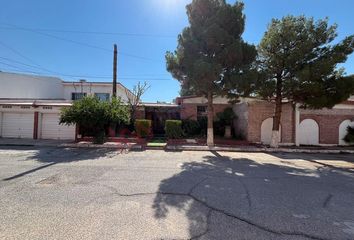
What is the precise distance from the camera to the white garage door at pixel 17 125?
18.6 meters

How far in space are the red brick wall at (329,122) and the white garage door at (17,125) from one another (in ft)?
75.5

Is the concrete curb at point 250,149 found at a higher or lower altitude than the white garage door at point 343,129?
lower

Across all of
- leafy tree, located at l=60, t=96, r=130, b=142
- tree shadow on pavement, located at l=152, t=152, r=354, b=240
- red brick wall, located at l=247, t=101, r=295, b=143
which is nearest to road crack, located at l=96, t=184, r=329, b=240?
tree shadow on pavement, located at l=152, t=152, r=354, b=240

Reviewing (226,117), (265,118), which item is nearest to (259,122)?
(265,118)

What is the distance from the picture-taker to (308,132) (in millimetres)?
18562

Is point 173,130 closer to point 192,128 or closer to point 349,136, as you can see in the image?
point 192,128

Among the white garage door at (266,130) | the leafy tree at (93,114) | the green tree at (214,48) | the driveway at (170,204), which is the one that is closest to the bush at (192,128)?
the white garage door at (266,130)

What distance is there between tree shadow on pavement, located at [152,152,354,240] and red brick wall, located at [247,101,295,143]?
9372 millimetres

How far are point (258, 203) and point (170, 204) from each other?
6.63 feet

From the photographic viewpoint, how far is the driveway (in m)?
3.72

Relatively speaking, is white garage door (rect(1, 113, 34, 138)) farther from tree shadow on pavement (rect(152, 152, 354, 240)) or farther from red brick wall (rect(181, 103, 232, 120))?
tree shadow on pavement (rect(152, 152, 354, 240))

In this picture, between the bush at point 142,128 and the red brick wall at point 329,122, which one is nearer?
the bush at point 142,128

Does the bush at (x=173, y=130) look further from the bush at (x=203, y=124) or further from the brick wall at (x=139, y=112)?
the brick wall at (x=139, y=112)

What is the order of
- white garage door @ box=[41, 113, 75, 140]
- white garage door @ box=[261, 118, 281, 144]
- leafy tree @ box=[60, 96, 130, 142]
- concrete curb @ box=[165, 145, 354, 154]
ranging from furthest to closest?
white garage door @ box=[41, 113, 75, 140] < white garage door @ box=[261, 118, 281, 144] < concrete curb @ box=[165, 145, 354, 154] < leafy tree @ box=[60, 96, 130, 142]
